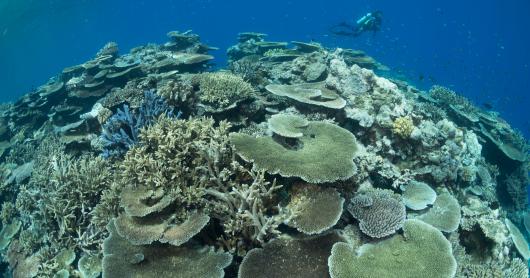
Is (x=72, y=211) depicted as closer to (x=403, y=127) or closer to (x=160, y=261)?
(x=160, y=261)

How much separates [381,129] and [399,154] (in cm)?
66

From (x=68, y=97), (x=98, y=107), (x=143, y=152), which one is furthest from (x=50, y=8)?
(x=143, y=152)

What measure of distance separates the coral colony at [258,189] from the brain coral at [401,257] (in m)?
0.02

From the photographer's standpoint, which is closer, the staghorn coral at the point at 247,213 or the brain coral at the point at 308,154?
the staghorn coral at the point at 247,213

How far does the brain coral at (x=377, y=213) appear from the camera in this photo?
5100mm

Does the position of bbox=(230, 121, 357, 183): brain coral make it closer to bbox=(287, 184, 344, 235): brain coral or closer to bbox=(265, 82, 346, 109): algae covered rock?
bbox=(287, 184, 344, 235): brain coral

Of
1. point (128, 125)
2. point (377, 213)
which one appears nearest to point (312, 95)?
point (377, 213)

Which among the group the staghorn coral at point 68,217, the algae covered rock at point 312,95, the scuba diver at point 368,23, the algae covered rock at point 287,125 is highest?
the algae covered rock at point 287,125

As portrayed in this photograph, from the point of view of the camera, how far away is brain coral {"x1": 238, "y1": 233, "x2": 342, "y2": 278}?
436 cm

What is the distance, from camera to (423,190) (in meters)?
6.70

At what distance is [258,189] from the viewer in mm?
4621

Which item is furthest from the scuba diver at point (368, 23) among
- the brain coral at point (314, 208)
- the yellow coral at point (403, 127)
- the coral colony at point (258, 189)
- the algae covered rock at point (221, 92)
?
the brain coral at point (314, 208)

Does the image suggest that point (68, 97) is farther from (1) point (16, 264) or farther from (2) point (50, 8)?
(2) point (50, 8)

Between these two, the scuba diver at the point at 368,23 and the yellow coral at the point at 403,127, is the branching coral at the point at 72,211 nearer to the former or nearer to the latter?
the yellow coral at the point at 403,127
